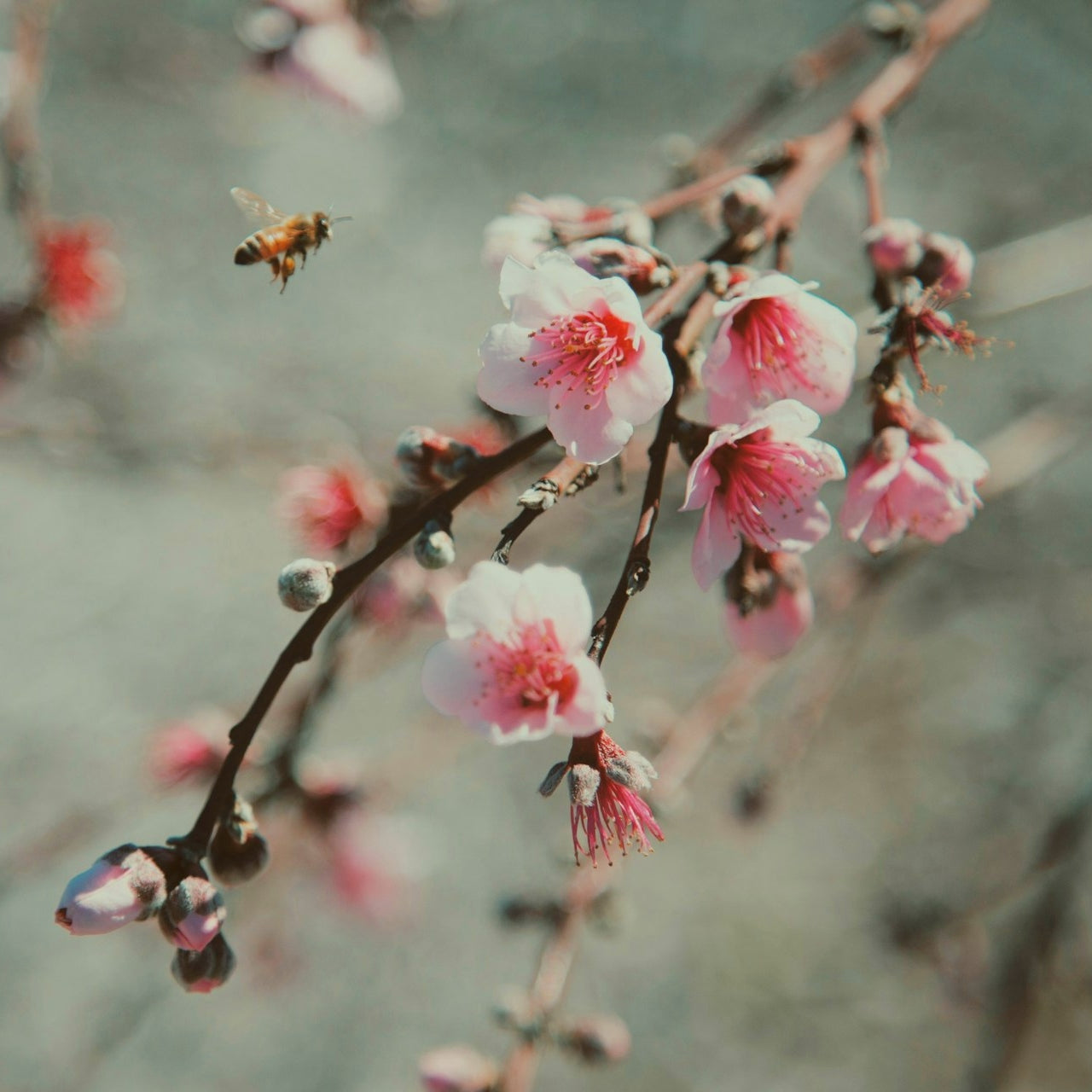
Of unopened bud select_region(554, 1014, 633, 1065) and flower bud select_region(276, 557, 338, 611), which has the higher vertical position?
flower bud select_region(276, 557, 338, 611)

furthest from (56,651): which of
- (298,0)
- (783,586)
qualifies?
(783,586)

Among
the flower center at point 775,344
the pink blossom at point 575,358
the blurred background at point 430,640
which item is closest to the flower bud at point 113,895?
the pink blossom at point 575,358

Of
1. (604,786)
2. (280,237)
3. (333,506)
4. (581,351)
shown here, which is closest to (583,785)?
(604,786)

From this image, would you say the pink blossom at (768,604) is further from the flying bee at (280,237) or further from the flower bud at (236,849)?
the flying bee at (280,237)

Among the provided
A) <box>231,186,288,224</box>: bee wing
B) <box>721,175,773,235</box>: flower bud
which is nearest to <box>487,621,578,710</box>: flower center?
<box>721,175,773,235</box>: flower bud

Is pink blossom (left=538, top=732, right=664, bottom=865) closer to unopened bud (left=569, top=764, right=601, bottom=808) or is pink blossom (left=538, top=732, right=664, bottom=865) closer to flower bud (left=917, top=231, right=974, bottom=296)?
unopened bud (left=569, top=764, right=601, bottom=808)
